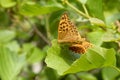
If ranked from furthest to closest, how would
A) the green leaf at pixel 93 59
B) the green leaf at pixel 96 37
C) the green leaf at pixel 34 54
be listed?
the green leaf at pixel 34 54 < the green leaf at pixel 96 37 < the green leaf at pixel 93 59

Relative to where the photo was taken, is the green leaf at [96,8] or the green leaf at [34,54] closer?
the green leaf at [96,8]

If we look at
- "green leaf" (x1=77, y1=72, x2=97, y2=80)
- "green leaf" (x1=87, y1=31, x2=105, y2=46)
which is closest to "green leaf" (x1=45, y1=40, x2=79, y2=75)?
"green leaf" (x1=87, y1=31, x2=105, y2=46)

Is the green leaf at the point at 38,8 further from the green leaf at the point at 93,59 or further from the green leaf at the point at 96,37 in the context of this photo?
the green leaf at the point at 93,59

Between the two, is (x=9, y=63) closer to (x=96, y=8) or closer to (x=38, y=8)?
(x=38, y=8)

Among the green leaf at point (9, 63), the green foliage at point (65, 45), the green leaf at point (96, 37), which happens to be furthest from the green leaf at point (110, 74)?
the green leaf at point (9, 63)

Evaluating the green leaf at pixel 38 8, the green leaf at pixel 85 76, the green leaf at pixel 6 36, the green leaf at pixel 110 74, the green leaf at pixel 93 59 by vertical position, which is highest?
the green leaf at pixel 38 8

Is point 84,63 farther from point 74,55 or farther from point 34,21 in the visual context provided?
point 34,21

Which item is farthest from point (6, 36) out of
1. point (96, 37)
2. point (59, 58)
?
point (59, 58)
